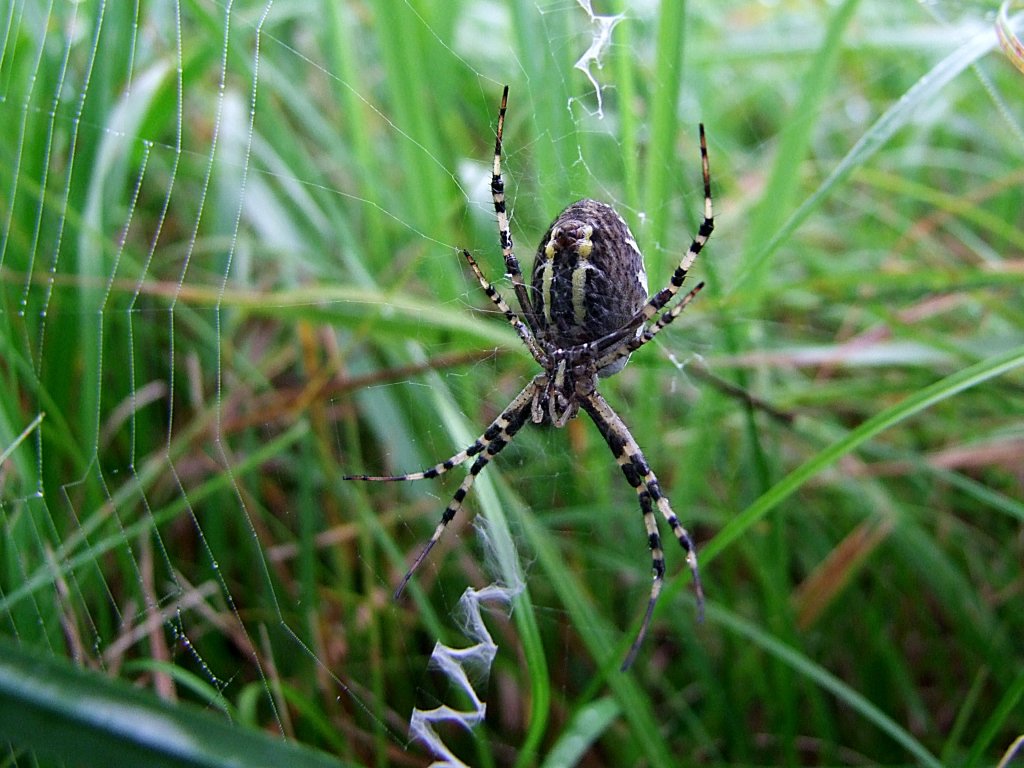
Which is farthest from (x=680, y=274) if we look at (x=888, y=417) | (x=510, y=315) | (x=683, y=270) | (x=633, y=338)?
(x=888, y=417)

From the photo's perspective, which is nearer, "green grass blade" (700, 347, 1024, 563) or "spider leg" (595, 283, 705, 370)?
"green grass blade" (700, 347, 1024, 563)

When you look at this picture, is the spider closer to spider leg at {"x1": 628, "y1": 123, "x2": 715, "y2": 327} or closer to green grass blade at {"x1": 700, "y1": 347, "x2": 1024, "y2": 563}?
spider leg at {"x1": 628, "y1": 123, "x2": 715, "y2": 327}

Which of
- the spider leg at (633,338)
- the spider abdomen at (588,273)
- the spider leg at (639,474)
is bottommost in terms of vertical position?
the spider leg at (639,474)

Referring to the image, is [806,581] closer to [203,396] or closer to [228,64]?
[203,396]

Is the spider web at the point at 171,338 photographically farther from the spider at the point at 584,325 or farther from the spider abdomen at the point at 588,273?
the spider abdomen at the point at 588,273

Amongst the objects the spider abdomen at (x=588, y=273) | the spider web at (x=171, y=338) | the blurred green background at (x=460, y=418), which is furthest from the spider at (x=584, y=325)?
the spider web at (x=171, y=338)

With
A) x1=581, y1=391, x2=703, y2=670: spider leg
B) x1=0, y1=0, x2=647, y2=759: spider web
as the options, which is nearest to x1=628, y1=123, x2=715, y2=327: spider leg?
x1=581, y1=391, x2=703, y2=670: spider leg

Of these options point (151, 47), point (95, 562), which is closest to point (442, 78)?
point (151, 47)
